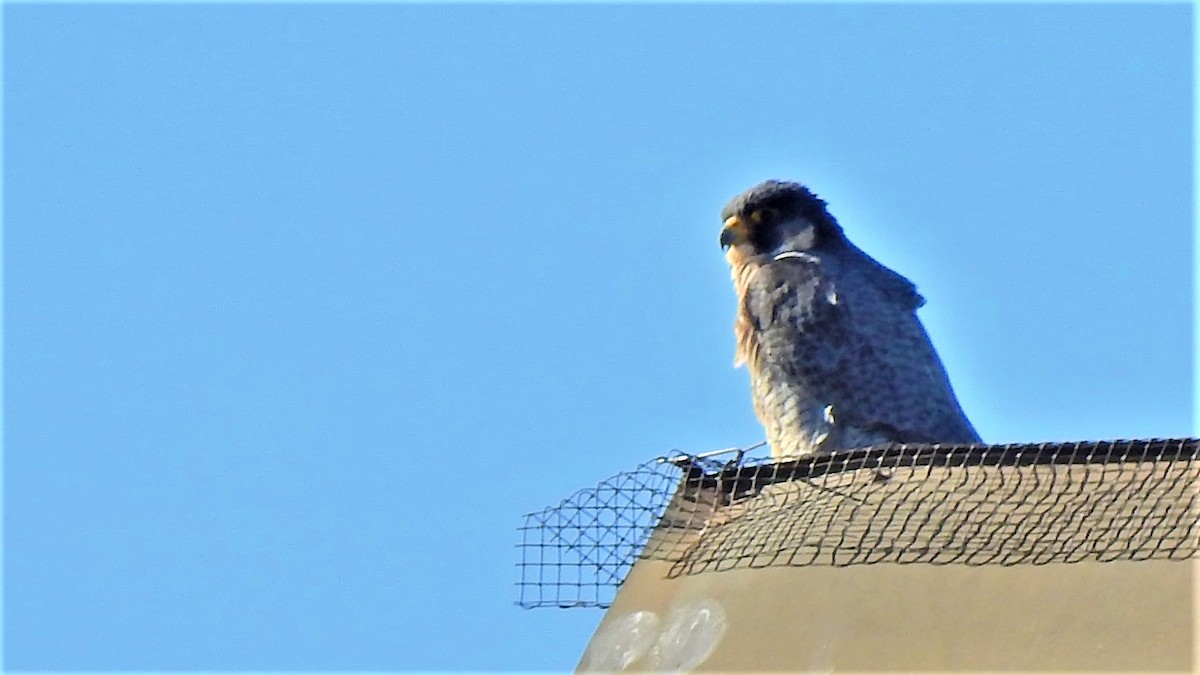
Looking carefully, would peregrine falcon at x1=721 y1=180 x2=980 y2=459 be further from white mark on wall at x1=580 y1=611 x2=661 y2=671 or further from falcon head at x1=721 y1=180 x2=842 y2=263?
white mark on wall at x1=580 y1=611 x2=661 y2=671

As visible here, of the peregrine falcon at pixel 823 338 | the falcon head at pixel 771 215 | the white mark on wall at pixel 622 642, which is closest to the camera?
the white mark on wall at pixel 622 642

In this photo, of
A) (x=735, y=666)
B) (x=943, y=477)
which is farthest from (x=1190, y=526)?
(x=735, y=666)

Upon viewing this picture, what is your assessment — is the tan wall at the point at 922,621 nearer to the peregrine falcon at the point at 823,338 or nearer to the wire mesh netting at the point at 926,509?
the wire mesh netting at the point at 926,509

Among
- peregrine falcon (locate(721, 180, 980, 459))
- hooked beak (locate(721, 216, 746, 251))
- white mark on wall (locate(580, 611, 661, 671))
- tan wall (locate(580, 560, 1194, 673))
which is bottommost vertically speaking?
tan wall (locate(580, 560, 1194, 673))

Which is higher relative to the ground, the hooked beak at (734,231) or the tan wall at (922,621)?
the hooked beak at (734,231)

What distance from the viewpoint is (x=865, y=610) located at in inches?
198

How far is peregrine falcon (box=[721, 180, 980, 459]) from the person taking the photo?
796 cm

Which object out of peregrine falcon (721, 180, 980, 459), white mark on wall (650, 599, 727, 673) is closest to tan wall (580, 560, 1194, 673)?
white mark on wall (650, 599, 727, 673)

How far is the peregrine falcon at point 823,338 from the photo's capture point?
7957 millimetres

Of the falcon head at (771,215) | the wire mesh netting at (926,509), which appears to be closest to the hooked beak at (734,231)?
the falcon head at (771,215)

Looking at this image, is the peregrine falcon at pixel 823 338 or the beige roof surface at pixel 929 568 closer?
the beige roof surface at pixel 929 568

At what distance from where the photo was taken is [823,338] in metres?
8.23

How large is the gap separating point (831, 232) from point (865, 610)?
4.05 m

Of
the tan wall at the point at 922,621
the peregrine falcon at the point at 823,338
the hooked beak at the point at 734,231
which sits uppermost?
the hooked beak at the point at 734,231
